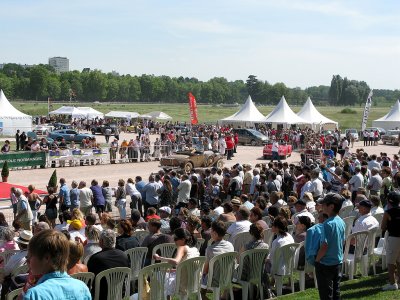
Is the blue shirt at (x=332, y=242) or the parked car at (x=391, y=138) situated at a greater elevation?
the blue shirt at (x=332, y=242)

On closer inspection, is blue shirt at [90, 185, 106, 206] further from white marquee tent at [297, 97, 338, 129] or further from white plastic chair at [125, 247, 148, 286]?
white marquee tent at [297, 97, 338, 129]

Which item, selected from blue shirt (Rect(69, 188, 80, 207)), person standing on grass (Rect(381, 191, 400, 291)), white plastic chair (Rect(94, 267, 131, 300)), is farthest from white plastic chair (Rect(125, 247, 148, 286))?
blue shirt (Rect(69, 188, 80, 207))

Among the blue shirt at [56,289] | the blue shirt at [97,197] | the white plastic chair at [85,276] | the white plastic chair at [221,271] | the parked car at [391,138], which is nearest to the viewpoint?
the blue shirt at [56,289]

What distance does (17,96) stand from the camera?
16988 cm

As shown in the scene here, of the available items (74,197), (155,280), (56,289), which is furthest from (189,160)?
(56,289)

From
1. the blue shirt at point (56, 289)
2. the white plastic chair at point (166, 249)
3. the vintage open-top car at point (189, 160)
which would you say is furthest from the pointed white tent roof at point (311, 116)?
the blue shirt at point (56, 289)

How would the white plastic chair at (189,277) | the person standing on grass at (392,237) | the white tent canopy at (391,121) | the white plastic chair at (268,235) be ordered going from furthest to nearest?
the white tent canopy at (391,121), the white plastic chair at (268,235), the person standing on grass at (392,237), the white plastic chair at (189,277)

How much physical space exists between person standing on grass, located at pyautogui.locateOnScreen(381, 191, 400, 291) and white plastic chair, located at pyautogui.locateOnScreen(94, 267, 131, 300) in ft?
12.7

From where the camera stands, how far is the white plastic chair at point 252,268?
27.7ft

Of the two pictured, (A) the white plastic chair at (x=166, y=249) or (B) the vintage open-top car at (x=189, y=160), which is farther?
(B) the vintage open-top car at (x=189, y=160)

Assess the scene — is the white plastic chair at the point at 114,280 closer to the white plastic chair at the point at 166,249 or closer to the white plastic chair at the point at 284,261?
the white plastic chair at the point at 166,249

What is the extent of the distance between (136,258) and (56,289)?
5174 mm

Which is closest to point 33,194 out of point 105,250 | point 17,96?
point 105,250

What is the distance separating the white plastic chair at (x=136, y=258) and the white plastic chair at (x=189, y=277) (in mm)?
1013
